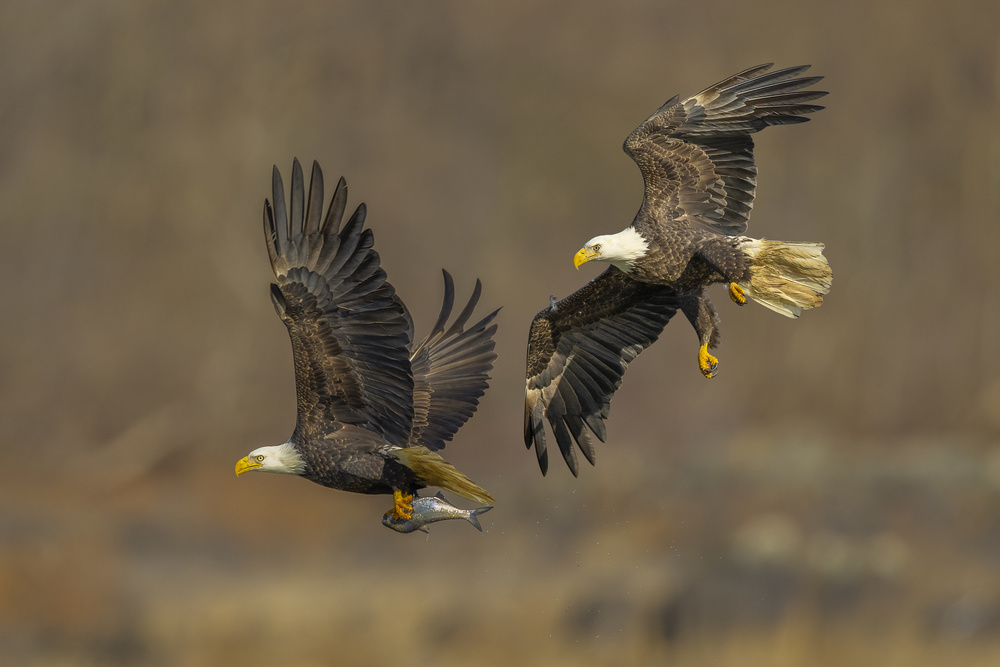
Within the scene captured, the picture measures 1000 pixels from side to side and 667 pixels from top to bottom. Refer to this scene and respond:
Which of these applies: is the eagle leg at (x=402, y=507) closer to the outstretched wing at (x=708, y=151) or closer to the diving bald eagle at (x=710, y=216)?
the diving bald eagle at (x=710, y=216)

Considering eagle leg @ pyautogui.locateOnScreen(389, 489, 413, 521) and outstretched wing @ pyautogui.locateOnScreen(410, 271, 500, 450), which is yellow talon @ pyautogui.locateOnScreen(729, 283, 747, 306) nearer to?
outstretched wing @ pyautogui.locateOnScreen(410, 271, 500, 450)

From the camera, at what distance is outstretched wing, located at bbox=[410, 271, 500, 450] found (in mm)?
8570

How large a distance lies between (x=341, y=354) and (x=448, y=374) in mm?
1583

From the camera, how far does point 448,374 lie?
894 cm

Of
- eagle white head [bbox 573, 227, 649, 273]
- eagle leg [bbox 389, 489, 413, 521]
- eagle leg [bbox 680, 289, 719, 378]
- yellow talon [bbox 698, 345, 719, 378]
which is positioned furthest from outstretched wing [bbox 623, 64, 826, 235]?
eagle leg [bbox 389, 489, 413, 521]

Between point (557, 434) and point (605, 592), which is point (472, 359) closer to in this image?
point (557, 434)

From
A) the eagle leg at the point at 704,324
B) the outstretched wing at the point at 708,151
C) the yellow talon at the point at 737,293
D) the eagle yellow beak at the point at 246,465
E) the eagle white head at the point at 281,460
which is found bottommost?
the eagle yellow beak at the point at 246,465

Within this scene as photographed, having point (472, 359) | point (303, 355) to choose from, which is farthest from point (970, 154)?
point (303, 355)

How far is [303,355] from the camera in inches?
293

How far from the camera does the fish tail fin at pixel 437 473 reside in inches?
276

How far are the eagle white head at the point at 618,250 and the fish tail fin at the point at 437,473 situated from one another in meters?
1.40

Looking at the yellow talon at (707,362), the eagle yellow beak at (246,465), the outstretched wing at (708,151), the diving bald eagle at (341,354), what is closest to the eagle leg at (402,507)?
the diving bald eagle at (341,354)

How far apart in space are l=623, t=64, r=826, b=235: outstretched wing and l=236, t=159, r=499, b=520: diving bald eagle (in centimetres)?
163

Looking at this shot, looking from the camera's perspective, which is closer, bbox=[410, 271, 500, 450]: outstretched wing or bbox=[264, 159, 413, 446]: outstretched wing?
bbox=[264, 159, 413, 446]: outstretched wing
